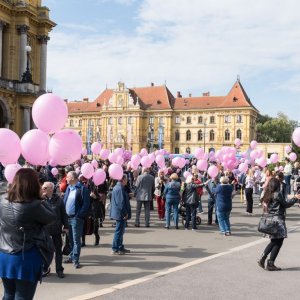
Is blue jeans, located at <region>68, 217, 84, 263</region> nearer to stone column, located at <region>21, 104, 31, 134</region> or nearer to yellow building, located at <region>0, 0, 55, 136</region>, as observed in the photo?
yellow building, located at <region>0, 0, 55, 136</region>

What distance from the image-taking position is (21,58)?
1720 inches

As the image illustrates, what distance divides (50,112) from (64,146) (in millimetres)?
678

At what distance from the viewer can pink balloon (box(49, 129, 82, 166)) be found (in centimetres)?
904

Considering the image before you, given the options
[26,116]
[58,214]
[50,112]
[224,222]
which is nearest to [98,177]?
[224,222]

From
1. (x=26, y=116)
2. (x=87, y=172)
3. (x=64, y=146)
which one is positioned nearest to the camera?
(x=64, y=146)

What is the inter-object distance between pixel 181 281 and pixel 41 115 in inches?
153

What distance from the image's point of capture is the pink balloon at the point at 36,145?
932 cm

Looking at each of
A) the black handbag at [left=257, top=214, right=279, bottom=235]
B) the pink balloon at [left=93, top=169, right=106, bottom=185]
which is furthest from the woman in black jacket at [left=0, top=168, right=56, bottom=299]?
the pink balloon at [left=93, top=169, right=106, bottom=185]

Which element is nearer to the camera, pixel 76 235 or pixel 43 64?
pixel 76 235

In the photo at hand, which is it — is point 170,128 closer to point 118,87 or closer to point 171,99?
point 171,99

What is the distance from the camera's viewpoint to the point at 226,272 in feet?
28.2

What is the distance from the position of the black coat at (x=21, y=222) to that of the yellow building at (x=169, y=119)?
99.0m

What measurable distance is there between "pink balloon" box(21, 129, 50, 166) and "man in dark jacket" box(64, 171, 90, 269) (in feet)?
2.65

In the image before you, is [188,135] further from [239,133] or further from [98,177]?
[98,177]
